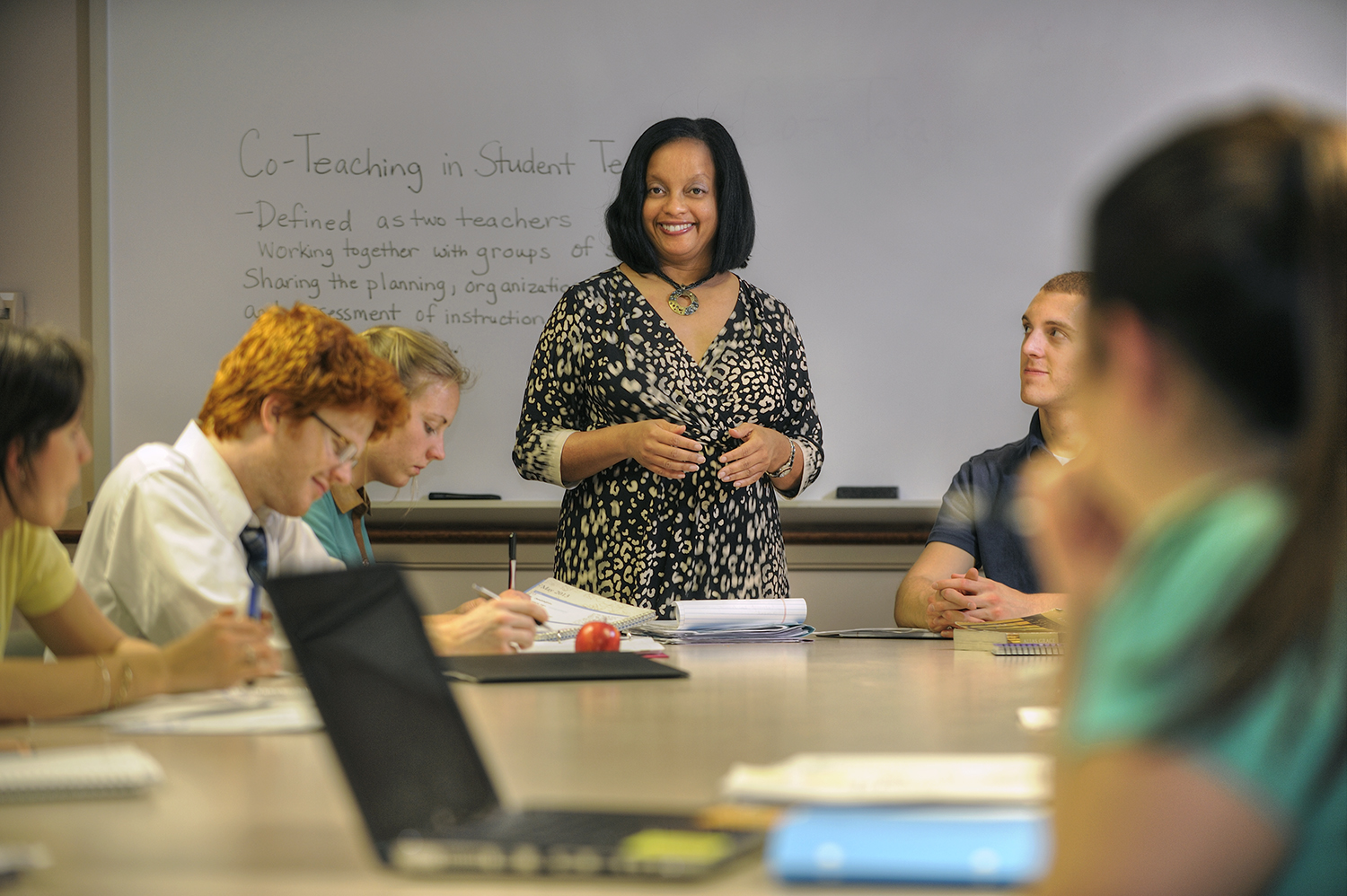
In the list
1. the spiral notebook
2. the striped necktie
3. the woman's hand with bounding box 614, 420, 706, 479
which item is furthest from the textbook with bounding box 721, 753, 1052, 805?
the woman's hand with bounding box 614, 420, 706, 479

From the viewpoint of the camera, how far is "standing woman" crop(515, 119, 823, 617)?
2.49 metres

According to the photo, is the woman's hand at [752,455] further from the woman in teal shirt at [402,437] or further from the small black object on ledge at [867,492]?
the small black object on ledge at [867,492]

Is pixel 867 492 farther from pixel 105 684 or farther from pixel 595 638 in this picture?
pixel 105 684

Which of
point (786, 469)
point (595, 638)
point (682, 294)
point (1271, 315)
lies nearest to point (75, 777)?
point (1271, 315)

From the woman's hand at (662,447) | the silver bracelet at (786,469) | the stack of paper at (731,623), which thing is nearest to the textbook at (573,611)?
the stack of paper at (731,623)

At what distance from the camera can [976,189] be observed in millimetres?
3684

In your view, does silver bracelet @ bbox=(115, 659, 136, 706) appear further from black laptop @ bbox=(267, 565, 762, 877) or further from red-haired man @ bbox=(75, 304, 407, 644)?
black laptop @ bbox=(267, 565, 762, 877)

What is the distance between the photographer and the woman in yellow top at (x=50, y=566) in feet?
4.47

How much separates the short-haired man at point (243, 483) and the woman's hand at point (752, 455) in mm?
606

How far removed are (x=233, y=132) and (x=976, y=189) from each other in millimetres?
2249

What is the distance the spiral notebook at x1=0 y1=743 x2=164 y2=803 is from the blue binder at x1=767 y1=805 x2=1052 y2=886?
0.54m

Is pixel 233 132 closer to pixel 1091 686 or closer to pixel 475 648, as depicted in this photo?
pixel 475 648

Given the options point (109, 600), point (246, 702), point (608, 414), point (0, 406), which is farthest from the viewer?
point (608, 414)

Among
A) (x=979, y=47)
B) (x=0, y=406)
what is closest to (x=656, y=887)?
(x=0, y=406)
